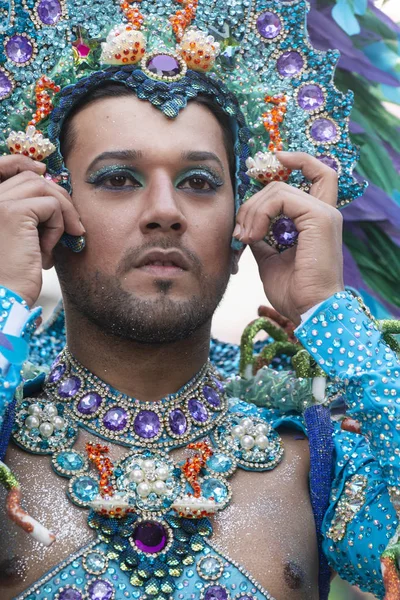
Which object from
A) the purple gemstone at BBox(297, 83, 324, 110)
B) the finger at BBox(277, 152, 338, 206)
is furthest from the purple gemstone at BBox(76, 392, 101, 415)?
the purple gemstone at BBox(297, 83, 324, 110)

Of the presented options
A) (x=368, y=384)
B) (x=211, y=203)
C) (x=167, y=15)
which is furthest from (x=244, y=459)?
(x=167, y=15)

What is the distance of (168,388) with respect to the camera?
3467 mm

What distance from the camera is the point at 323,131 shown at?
3.60 metres

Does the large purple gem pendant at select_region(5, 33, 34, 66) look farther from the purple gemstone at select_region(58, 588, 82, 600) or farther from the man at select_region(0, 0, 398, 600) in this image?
the purple gemstone at select_region(58, 588, 82, 600)

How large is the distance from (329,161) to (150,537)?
139 cm

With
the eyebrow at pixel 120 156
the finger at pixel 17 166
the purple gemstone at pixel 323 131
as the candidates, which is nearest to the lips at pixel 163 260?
the eyebrow at pixel 120 156

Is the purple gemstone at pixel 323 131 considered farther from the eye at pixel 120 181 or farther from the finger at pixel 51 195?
the finger at pixel 51 195

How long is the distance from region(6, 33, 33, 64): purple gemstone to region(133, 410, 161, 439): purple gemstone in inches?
47.1

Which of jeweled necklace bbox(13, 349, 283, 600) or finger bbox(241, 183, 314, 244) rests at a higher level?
finger bbox(241, 183, 314, 244)

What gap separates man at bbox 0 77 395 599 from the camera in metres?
→ 3.12

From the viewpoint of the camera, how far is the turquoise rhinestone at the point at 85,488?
10.2 feet

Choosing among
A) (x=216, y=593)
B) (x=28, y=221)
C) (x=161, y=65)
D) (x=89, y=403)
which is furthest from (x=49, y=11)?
(x=216, y=593)

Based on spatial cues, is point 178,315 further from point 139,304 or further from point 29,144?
point 29,144

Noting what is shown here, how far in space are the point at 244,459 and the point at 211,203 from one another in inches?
32.3
